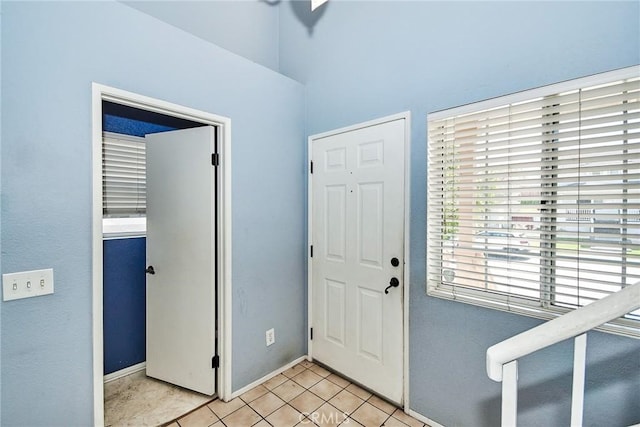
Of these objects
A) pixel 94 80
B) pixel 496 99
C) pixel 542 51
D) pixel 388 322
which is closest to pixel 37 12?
pixel 94 80

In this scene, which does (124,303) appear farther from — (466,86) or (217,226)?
(466,86)

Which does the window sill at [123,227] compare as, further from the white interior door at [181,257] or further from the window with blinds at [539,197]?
the window with blinds at [539,197]

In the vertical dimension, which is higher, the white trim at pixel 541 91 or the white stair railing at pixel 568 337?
the white trim at pixel 541 91

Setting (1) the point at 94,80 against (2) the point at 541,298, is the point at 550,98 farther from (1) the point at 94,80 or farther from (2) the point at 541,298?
(1) the point at 94,80

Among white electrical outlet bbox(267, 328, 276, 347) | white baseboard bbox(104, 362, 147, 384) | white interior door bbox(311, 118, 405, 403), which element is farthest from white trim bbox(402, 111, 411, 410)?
white baseboard bbox(104, 362, 147, 384)

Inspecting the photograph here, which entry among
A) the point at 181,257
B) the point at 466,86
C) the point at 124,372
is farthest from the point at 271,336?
the point at 466,86

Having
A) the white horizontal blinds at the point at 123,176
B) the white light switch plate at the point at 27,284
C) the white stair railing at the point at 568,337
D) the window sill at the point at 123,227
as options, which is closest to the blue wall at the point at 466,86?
the white stair railing at the point at 568,337

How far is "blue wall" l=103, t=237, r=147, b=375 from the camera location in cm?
233

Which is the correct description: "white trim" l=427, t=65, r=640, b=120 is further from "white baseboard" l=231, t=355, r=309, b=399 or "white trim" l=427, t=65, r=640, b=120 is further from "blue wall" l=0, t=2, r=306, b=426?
"white baseboard" l=231, t=355, r=309, b=399

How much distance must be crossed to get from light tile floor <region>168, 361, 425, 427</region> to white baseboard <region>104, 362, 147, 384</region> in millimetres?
869

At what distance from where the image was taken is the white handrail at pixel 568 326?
0.67 m

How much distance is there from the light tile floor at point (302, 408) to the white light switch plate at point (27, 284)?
1169mm

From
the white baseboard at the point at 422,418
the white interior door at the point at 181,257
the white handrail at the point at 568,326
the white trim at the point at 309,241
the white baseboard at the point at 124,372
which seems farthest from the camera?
the white trim at the point at 309,241

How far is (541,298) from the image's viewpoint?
1427mm
